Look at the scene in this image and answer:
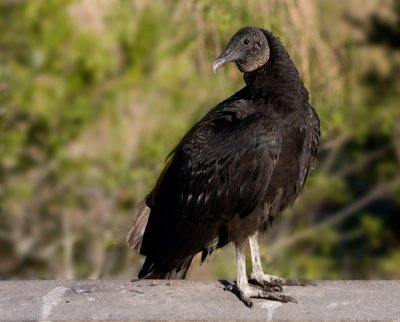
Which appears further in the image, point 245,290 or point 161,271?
point 161,271

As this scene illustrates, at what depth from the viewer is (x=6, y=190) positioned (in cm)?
769

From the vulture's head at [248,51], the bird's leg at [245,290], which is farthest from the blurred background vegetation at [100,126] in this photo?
the bird's leg at [245,290]

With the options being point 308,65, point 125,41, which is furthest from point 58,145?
point 308,65

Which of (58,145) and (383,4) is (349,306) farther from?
(383,4)

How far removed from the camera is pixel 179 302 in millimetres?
4086

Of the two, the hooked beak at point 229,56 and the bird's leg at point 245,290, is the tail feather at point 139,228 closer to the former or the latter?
the bird's leg at point 245,290

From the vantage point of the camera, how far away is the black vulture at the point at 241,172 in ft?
13.5

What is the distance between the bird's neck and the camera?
13.9 feet

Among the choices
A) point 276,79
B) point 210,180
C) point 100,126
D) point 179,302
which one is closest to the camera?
point 179,302

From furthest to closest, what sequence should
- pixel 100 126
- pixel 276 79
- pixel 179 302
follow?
1. pixel 100 126
2. pixel 276 79
3. pixel 179 302

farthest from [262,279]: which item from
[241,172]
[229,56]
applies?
[229,56]

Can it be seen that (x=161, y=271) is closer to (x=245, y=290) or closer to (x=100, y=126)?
(x=245, y=290)

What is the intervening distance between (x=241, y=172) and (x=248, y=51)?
2.01ft

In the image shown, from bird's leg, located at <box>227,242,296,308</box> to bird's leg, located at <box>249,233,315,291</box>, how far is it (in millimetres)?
138
